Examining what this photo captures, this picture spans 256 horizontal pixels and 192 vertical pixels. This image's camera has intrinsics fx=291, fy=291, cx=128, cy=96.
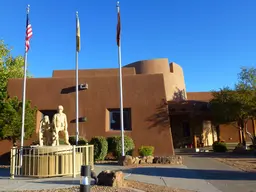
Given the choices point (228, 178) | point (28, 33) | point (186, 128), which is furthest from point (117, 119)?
point (186, 128)

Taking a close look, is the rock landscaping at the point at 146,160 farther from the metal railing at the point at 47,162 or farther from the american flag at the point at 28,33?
the american flag at the point at 28,33

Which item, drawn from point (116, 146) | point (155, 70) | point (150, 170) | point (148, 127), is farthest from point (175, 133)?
point (150, 170)

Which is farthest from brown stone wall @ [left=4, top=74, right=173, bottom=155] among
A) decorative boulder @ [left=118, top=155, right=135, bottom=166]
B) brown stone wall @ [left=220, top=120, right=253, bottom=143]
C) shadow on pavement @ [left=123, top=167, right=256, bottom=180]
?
brown stone wall @ [left=220, top=120, right=253, bottom=143]

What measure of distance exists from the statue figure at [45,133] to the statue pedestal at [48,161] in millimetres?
1040

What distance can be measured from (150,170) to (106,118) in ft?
23.8

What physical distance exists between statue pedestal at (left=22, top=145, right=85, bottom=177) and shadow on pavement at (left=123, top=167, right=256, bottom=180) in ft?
8.79

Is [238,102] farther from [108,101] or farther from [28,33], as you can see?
[28,33]

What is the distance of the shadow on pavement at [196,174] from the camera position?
10867 millimetres

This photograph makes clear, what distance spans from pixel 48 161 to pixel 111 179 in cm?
344

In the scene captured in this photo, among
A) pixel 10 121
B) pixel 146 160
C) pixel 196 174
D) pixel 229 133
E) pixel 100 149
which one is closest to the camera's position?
pixel 196 174

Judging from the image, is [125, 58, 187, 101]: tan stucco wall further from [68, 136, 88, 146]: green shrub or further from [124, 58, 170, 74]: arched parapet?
[68, 136, 88, 146]: green shrub

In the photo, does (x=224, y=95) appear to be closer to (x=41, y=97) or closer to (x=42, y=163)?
(x=41, y=97)

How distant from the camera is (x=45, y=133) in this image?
1221cm

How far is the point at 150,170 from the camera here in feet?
40.9
